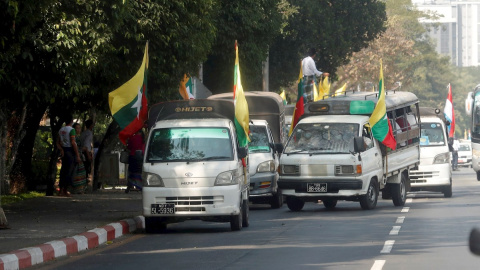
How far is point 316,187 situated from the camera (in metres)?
21.5

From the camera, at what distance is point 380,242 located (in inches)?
572

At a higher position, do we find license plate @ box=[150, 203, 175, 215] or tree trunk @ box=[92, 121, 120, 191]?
tree trunk @ box=[92, 121, 120, 191]

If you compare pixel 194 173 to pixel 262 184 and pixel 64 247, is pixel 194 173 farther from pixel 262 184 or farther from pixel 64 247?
pixel 262 184

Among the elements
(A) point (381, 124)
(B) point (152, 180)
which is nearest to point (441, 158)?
(A) point (381, 124)

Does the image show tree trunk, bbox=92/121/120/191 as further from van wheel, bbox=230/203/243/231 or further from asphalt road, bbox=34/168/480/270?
van wheel, bbox=230/203/243/231

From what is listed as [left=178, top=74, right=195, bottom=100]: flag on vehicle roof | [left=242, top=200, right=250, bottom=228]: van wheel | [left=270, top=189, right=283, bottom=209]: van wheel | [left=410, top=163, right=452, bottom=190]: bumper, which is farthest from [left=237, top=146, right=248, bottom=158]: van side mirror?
[left=410, top=163, right=452, bottom=190]: bumper

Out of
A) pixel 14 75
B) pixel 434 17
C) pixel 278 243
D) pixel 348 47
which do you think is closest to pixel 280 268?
pixel 278 243

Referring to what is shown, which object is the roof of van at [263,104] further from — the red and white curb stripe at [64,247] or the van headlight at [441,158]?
the red and white curb stripe at [64,247]

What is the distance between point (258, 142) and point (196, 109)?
5.59m

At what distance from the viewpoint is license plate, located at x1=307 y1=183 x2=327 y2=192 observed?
21.4m

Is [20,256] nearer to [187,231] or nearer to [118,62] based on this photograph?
[187,231]

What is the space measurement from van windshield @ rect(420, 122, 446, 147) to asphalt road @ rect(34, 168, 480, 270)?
6492 mm

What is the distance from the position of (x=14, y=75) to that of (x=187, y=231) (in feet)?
12.8

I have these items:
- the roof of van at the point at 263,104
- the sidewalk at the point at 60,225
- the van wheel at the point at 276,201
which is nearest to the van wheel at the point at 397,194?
the van wheel at the point at 276,201
